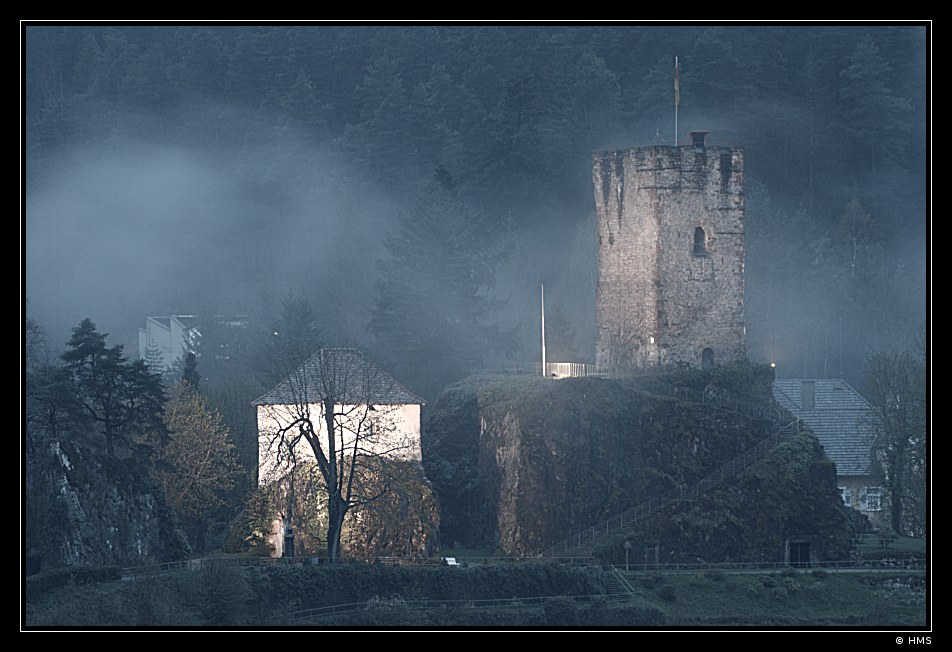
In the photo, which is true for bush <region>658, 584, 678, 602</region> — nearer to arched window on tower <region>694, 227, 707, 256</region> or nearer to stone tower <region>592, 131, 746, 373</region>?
stone tower <region>592, 131, 746, 373</region>

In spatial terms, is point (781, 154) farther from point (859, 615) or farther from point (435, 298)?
point (859, 615)

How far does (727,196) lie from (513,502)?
12427 mm

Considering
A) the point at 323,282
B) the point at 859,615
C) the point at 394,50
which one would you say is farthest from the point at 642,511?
the point at 394,50

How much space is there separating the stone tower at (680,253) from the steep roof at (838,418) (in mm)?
8159

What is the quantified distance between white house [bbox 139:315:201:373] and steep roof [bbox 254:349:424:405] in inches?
1108

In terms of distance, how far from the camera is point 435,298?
7994 cm

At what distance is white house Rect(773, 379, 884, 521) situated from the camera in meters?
67.4

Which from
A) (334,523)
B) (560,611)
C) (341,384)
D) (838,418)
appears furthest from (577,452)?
(838,418)

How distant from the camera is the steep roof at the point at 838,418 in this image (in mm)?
68188

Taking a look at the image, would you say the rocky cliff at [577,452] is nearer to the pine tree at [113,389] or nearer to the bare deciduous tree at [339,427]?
the bare deciduous tree at [339,427]

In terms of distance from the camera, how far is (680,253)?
61.1 m

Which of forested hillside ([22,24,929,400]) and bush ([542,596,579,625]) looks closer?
bush ([542,596,579,625])

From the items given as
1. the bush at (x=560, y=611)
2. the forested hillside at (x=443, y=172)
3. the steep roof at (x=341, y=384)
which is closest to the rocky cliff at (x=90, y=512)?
the steep roof at (x=341, y=384)

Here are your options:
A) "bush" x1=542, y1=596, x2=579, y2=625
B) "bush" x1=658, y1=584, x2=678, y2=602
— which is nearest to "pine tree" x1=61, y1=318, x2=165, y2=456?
"bush" x1=542, y1=596, x2=579, y2=625
